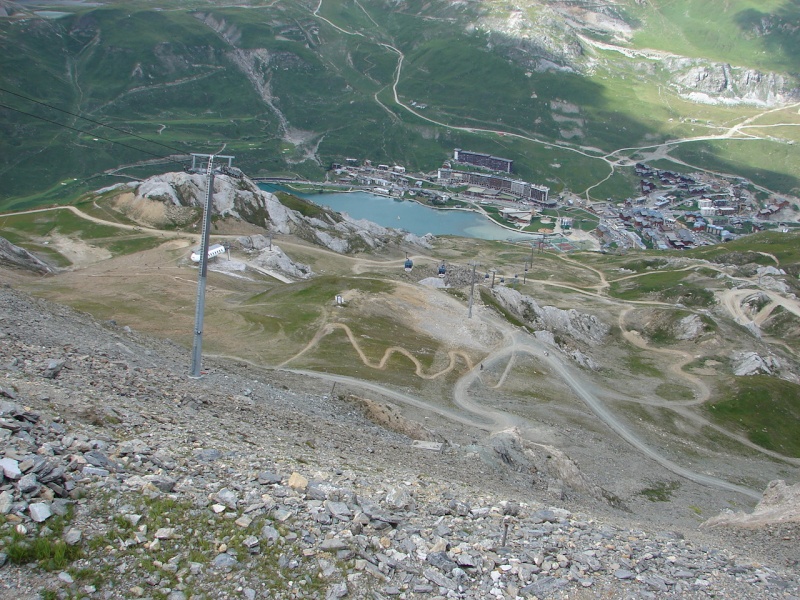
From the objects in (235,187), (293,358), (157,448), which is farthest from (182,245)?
(157,448)

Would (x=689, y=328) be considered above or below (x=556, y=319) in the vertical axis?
above

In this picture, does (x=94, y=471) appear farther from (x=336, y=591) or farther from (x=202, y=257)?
(x=202, y=257)

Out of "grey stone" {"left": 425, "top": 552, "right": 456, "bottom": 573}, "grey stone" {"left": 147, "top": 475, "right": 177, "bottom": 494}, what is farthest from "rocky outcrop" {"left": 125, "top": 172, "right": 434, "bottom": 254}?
"grey stone" {"left": 425, "top": 552, "right": 456, "bottom": 573}

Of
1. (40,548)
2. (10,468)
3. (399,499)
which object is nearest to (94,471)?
(10,468)

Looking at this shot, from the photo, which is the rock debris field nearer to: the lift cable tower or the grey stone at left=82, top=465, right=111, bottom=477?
the grey stone at left=82, top=465, right=111, bottom=477

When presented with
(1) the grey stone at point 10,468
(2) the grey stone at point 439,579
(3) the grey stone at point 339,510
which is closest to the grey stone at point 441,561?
(2) the grey stone at point 439,579

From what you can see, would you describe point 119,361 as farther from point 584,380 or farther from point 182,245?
point 182,245
